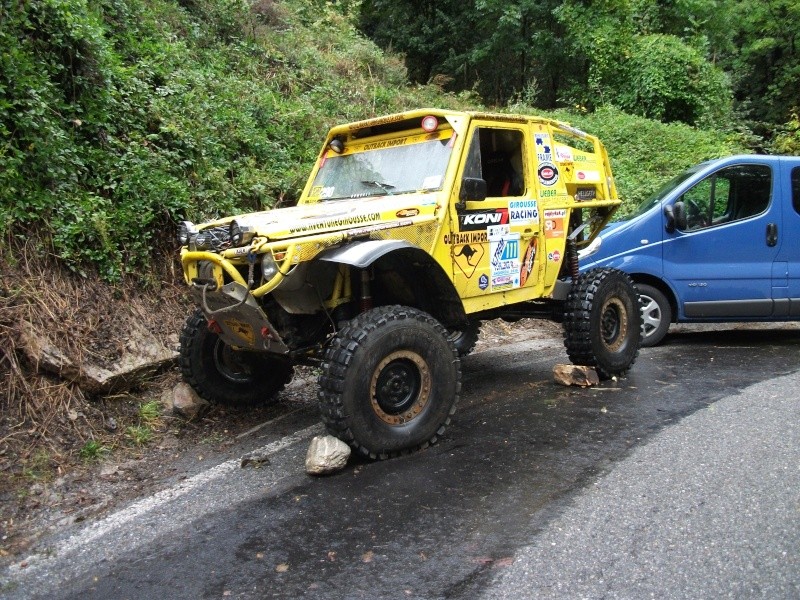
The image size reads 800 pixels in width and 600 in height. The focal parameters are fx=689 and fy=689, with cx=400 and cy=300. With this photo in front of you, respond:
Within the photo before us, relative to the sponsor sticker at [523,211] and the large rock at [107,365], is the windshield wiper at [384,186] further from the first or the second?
the large rock at [107,365]

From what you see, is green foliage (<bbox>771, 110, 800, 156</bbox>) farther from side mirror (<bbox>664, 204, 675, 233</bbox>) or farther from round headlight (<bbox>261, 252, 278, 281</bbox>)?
round headlight (<bbox>261, 252, 278, 281</bbox>)

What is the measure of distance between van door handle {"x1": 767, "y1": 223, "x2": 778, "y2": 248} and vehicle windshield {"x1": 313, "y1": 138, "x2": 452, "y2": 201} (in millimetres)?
4456

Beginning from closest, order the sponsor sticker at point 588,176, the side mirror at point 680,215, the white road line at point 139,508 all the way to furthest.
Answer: the white road line at point 139,508
the sponsor sticker at point 588,176
the side mirror at point 680,215

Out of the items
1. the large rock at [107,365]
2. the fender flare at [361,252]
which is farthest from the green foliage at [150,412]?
the fender flare at [361,252]

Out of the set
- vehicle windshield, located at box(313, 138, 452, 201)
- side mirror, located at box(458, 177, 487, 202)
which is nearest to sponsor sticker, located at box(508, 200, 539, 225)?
side mirror, located at box(458, 177, 487, 202)

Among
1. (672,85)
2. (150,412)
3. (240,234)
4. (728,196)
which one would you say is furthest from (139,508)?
(672,85)

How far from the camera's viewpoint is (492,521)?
133 inches

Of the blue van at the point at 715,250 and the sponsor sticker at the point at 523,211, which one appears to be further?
the blue van at the point at 715,250

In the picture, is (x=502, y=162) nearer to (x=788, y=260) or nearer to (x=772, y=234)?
(x=772, y=234)

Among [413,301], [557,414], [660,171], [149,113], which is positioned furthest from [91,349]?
[660,171]

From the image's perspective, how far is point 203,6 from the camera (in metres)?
10.7

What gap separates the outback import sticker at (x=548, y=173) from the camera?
565 centimetres

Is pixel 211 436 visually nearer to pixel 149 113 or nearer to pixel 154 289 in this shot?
pixel 154 289

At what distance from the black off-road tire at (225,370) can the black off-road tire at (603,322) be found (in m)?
2.41
